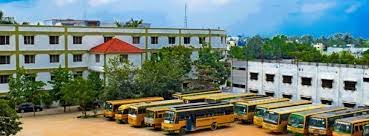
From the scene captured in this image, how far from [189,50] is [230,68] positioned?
4.01 meters

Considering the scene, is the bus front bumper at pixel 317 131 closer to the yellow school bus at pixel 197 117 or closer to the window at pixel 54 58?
the yellow school bus at pixel 197 117

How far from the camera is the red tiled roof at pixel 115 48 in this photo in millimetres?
40625

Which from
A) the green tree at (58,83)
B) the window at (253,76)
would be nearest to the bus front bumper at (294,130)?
the window at (253,76)

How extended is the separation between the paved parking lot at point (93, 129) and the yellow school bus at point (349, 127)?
14.6 ft

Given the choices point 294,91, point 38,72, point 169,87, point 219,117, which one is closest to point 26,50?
point 38,72

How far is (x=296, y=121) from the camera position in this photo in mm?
27078

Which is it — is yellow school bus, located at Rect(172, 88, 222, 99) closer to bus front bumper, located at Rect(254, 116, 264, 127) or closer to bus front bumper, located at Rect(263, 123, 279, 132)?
bus front bumper, located at Rect(254, 116, 264, 127)

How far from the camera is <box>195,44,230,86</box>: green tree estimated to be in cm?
4225

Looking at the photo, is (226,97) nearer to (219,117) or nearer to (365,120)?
(219,117)

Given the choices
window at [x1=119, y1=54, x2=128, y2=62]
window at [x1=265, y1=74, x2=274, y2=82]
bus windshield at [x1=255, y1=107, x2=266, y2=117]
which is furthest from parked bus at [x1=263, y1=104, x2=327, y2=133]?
window at [x1=119, y1=54, x2=128, y2=62]

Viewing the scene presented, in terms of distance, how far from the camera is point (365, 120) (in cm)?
2586

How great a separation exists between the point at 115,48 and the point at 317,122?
19907 millimetres

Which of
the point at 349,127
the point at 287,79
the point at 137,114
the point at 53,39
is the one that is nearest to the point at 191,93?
the point at 287,79

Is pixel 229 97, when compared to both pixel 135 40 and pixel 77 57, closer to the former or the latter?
pixel 135 40
